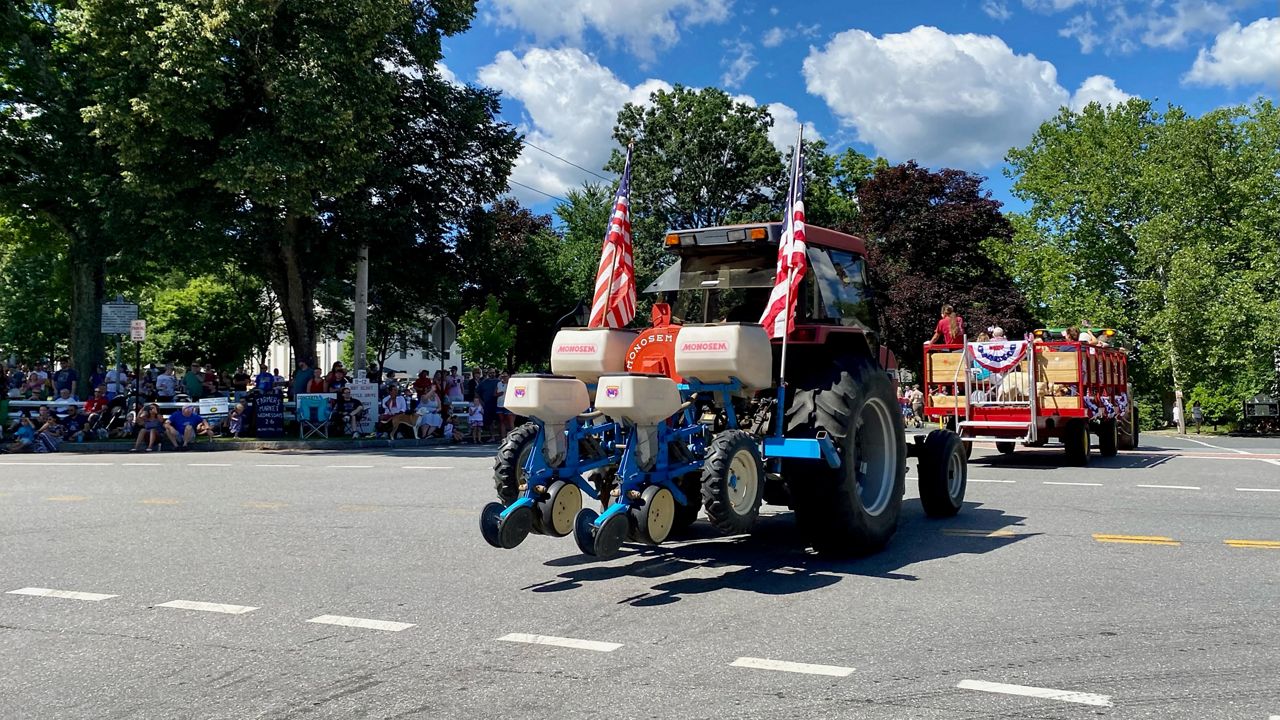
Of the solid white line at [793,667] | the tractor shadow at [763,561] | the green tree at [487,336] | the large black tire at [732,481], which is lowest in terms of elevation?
the solid white line at [793,667]

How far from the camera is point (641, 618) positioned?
5625 millimetres

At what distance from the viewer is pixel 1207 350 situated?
29.5m

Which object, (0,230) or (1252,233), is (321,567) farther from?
(1252,233)

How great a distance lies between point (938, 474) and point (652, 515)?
13.1 feet

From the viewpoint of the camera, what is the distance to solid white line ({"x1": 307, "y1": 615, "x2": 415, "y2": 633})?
544 cm

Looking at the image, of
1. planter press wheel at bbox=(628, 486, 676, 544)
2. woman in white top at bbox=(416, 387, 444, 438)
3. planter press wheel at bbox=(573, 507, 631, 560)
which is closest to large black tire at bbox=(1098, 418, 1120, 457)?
planter press wheel at bbox=(628, 486, 676, 544)

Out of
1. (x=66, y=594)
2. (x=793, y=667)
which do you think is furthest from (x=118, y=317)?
(x=793, y=667)

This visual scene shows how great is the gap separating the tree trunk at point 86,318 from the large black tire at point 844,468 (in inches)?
940

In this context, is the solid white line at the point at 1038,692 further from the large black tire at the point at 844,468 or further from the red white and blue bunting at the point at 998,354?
the red white and blue bunting at the point at 998,354

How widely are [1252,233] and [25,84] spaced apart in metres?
35.2

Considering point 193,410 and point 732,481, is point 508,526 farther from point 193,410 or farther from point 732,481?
point 193,410

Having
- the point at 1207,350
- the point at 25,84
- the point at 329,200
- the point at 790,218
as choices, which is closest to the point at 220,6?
the point at 329,200

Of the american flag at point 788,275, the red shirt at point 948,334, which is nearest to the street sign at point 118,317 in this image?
the red shirt at point 948,334

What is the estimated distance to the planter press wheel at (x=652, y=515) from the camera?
6.00m
